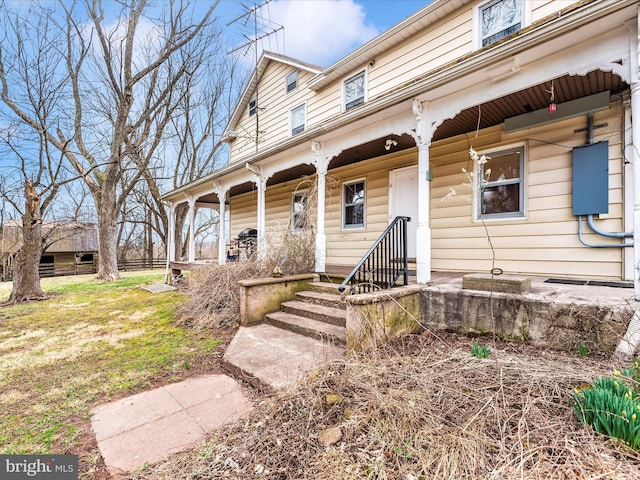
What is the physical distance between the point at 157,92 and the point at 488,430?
704 inches

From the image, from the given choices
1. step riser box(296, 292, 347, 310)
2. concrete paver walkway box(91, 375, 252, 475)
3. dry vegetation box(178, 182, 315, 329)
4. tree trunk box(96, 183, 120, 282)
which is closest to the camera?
concrete paver walkway box(91, 375, 252, 475)

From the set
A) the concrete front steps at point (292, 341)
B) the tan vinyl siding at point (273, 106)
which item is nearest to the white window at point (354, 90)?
the tan vinyl siding at point (273, 106)

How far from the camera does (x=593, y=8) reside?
2758 millimetres

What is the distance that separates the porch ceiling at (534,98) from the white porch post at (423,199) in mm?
784

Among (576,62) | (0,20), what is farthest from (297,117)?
(0,20)

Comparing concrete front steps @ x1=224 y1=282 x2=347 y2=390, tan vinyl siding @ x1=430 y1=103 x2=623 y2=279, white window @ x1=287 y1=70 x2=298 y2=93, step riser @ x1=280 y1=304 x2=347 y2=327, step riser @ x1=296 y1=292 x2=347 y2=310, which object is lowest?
concrete front steps @ x1=224 y1=282 x2=347 y2=390

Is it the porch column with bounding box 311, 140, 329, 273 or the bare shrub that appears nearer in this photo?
→ the bare shrub

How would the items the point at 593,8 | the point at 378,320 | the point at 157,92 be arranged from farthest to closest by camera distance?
the point at 157,92, the point at 378,320, the point at 593,8

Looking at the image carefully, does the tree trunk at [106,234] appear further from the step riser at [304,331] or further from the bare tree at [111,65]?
the step riser at [304,331]

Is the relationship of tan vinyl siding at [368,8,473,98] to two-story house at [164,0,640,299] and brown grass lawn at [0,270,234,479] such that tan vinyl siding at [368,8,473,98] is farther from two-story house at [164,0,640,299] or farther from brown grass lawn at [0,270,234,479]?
brown grass lawn at [0,270,234,479]

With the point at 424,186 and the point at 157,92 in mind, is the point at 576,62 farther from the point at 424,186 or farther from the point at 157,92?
the point at 157,92

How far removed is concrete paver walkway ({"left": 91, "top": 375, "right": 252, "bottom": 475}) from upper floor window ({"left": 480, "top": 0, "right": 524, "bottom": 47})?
283 inches

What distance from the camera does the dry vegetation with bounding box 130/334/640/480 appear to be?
5.21 ft

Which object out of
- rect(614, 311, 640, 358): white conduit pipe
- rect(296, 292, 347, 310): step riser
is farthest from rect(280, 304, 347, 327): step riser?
rect(614, 311, 640, 358): white conduit pipe
